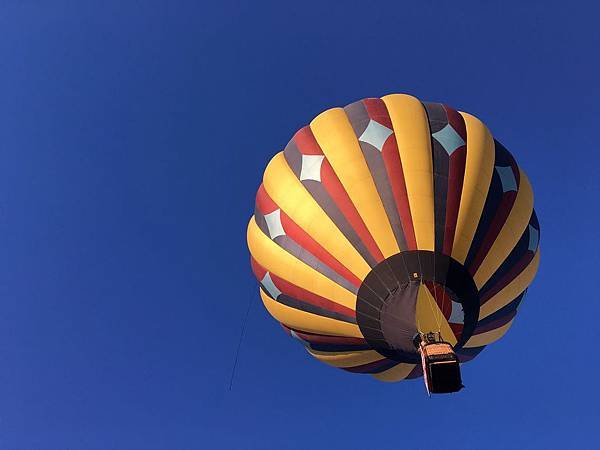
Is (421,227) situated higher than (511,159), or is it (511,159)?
(511,159)

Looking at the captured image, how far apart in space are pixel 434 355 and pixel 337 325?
2.74 metres

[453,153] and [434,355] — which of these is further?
[453,153]

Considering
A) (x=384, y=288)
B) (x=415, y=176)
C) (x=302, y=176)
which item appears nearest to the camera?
(x=384, y=288)

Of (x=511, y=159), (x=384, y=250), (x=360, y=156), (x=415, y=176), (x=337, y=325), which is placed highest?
(x=511, y=159)

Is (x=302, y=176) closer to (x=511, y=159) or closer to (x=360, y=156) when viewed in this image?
(x=360, y=156)

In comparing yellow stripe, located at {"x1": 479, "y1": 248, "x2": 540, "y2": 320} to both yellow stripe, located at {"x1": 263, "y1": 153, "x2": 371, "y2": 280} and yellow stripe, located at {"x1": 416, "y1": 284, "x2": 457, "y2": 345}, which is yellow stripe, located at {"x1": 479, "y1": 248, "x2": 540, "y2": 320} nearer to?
yellow stripe, located at {"x1": 416, "y1": 284, "x2": 457, "y2": 345}

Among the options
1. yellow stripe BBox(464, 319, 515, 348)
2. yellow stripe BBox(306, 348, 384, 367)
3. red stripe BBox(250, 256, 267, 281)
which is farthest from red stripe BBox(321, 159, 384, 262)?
yellow stripe BBox(464, 319, 515, 348)

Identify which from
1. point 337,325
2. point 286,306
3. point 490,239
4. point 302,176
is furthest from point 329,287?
point 490,239

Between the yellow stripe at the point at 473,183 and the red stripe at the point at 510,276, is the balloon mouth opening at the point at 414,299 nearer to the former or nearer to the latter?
the yellow stripe at the point at 473,183

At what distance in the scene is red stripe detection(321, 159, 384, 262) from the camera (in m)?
8.33

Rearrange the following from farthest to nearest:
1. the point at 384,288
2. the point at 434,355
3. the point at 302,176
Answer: the point at 302,176
the point at 384,288
the point at 434,355

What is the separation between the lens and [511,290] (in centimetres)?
962

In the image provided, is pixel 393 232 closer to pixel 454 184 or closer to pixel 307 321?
pixel 454 184

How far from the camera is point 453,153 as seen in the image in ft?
29.8
